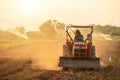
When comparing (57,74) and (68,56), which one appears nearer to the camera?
(57,74)

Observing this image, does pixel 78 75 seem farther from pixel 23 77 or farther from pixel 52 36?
pixel 52 36

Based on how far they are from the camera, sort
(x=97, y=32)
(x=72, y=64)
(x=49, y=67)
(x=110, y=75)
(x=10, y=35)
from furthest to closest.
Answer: (x=97, y=32)
(x=10, y=35)
(x=49, y=67)
(x=72, y=64)
(x=110, y=75)

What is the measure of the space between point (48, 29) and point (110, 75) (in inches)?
1751

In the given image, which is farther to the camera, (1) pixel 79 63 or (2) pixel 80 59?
(2) pixel 80 59

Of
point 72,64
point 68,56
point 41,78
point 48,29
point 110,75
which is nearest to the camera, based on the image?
point 41,78

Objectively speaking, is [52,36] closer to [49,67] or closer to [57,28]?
[57,28]

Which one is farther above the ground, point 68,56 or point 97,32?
point 97,32

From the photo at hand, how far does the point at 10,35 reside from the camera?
214 feet

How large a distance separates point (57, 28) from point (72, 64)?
4319 centimetres

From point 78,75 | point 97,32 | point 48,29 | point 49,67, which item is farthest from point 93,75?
point 97,32

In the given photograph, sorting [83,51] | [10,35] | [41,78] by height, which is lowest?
[41,78]

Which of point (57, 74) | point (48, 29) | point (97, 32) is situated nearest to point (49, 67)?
point (57, 74)

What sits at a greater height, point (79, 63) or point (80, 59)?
point (80, 59)

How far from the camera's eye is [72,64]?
59.2ft
